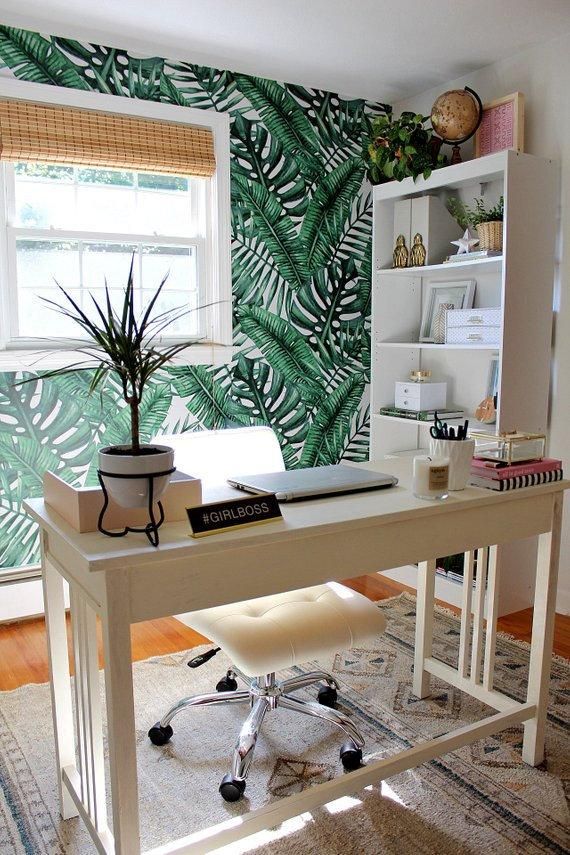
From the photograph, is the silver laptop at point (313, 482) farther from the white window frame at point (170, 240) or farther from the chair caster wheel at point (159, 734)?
the white window frame at point (170, 240)

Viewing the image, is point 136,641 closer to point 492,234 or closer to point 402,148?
point 492,234

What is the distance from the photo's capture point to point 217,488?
1.85 meters

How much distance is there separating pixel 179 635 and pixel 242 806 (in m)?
1.18

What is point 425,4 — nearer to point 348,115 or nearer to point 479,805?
point 348,115

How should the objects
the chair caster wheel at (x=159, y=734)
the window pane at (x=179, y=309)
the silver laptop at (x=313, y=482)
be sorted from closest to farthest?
the silver laptop at (x=313, y=482) → the chair caster wheel at (x=159, y=734) → the window pane at (x=179, y=309)

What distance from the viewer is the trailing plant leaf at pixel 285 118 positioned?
3.61 m

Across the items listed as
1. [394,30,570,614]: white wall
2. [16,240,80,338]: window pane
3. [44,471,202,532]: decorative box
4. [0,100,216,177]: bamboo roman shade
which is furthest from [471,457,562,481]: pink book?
[0,100,216,177]: bamboo roman shade

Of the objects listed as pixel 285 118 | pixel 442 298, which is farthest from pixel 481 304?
pixel 285 118

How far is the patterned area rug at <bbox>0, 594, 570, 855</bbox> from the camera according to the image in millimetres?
1828

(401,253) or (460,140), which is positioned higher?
(460,140)

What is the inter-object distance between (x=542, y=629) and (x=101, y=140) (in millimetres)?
2639

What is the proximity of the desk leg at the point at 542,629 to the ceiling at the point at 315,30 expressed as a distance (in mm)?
2054

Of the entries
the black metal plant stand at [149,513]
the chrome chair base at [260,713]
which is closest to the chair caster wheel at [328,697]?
the chrome chair base at [260,713]

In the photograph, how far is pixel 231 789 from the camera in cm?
195
